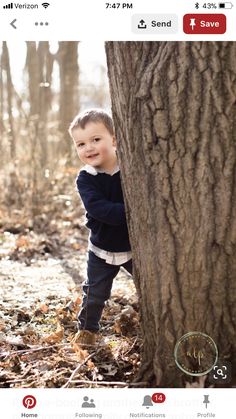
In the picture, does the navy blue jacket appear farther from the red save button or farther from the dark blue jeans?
the red save button

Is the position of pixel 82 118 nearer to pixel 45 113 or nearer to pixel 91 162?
pixel 91 162

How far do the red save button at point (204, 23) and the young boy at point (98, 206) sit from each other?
767 mm

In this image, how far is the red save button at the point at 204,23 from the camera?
2.06 m

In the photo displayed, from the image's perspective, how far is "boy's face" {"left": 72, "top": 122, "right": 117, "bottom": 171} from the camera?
8.89ft

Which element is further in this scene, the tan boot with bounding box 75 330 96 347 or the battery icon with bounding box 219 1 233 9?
the tan boot with bounding box 75 330 96 347

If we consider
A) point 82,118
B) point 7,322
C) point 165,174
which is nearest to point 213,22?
point 165,174

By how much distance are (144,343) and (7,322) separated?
106 cm
